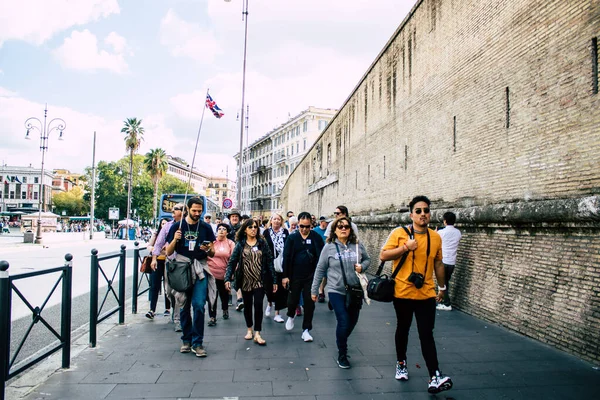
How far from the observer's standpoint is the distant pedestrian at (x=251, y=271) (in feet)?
20.3

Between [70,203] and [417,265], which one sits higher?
[70,203]

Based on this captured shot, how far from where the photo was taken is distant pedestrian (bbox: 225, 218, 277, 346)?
6.18m

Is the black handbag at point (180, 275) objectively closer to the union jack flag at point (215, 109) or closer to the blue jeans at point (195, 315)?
the blue jeans at point (195, 315)

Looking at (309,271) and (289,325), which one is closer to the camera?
(309,271)

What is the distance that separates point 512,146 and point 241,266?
4618mm

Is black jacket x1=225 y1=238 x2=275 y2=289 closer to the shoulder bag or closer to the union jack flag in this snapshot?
the shoulder bag

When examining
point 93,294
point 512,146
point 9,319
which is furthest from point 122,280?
point 512,146

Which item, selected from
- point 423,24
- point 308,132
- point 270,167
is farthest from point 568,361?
point 270,167

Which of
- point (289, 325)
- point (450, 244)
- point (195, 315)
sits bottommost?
point (289, 325)

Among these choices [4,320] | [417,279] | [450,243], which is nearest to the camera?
[4,320]

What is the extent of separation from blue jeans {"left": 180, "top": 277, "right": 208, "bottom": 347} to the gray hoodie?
1.41 meters

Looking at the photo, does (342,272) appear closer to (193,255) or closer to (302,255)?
(302,255)

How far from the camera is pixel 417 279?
4.32 m

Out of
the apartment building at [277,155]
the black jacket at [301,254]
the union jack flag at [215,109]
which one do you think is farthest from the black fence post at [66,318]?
the apartment building at [277,155]
